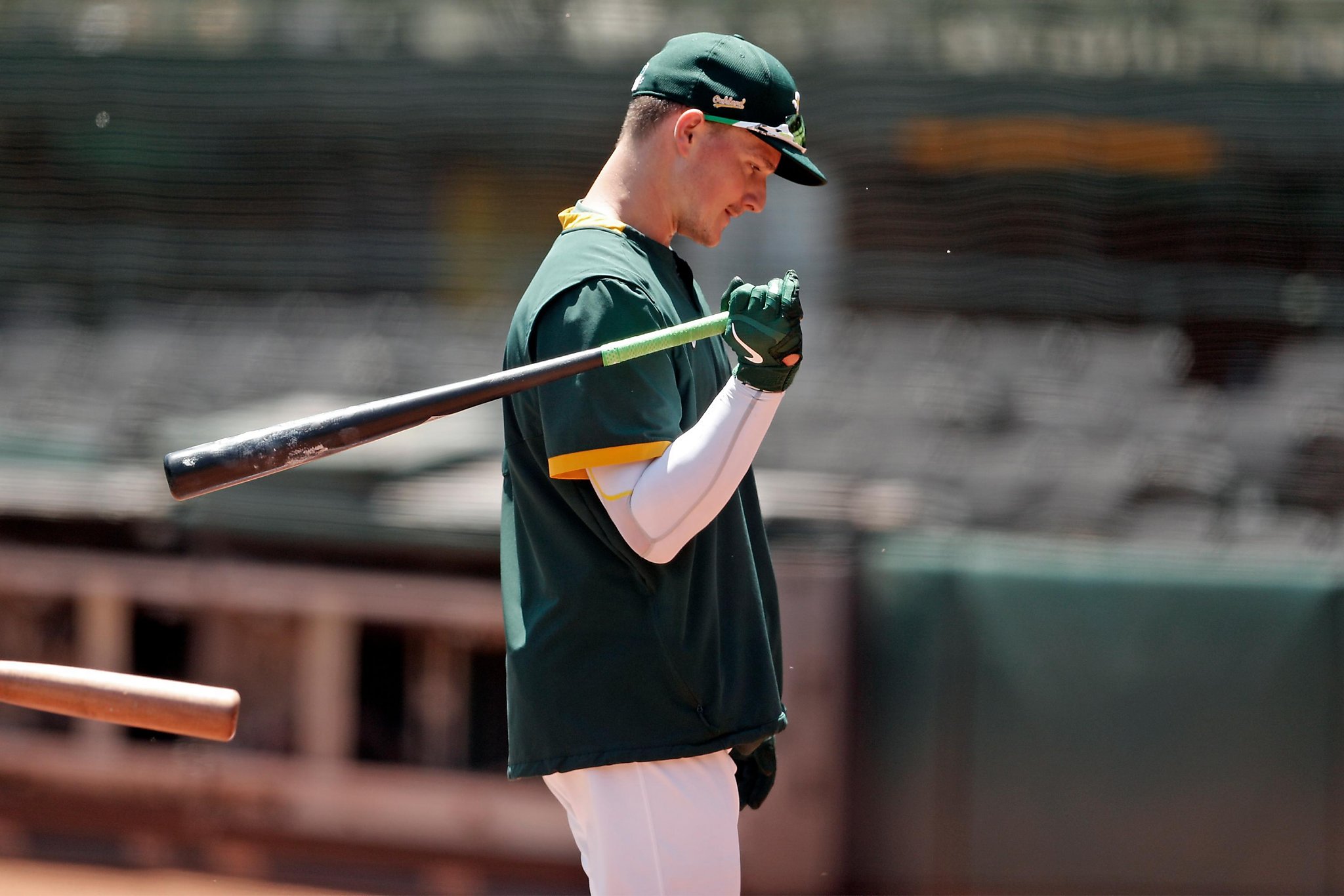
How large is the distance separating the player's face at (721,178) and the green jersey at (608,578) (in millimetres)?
83

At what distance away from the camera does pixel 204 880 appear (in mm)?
3869

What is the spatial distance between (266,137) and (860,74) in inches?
71.2

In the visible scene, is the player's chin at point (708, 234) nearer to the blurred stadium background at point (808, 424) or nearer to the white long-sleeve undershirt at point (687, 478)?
the white long-sleeve undershirt at point (687, 478)

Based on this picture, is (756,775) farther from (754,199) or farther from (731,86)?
(731,86)

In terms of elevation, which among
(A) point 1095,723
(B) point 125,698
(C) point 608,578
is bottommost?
(A) point 1095,723

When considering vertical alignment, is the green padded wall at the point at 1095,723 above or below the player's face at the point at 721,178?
below

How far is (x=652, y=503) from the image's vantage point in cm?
154

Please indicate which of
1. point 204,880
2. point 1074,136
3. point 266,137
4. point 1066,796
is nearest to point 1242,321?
point 1074,136

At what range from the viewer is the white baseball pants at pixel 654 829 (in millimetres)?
1643

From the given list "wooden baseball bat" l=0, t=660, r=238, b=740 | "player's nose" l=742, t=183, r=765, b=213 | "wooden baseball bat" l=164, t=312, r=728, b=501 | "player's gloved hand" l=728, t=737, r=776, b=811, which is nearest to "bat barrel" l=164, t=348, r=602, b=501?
"wooden baseball bat" l=164, t=312, r=728, b=501

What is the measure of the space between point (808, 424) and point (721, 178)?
6.44 feet

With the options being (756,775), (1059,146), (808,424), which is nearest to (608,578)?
(756,775)

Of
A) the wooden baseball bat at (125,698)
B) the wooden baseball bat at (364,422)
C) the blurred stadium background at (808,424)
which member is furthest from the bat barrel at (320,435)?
the blurred stadium background at (808,424)

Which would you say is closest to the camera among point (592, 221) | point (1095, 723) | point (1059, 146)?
point (592, 221)
